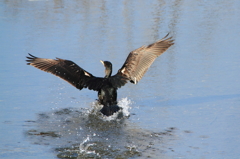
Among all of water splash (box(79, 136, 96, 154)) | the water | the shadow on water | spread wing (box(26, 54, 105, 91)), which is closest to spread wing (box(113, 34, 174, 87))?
the water

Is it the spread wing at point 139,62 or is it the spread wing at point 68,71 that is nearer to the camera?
the spread wing at point 68,71

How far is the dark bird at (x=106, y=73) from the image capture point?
597cm

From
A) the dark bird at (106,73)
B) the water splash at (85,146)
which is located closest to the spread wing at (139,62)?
the dark bird at (106,73)

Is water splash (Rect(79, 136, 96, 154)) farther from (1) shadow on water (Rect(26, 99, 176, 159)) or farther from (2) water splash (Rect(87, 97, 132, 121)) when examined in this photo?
(2) water splash (Rect(87, 97, 132, 121))

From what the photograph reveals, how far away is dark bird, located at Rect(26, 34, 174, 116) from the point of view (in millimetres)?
5969

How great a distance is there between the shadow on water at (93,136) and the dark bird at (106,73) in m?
0.25

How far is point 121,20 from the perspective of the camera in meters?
10.9

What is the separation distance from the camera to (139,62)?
6.68m

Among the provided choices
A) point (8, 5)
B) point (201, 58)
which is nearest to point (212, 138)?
point (201, 58)

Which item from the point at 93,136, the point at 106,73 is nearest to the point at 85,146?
the point at 93,136

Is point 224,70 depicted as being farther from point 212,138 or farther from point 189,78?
point 212,138

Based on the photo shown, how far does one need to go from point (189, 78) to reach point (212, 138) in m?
2.22

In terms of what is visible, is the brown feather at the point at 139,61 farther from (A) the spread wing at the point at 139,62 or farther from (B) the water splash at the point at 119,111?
(B) the water splash at the point at 119,111

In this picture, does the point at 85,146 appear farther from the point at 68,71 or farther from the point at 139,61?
the point at 139,61
